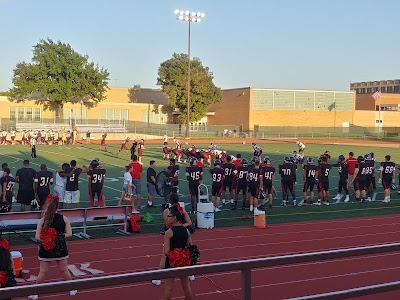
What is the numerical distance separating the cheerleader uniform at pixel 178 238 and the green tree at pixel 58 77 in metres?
62.8

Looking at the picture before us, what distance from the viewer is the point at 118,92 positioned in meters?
83.1

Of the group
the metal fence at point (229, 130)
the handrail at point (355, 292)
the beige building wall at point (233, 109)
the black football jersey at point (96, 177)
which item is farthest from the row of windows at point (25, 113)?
the handrail at point (355, 292)

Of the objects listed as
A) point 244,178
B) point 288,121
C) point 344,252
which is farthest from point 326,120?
point 344,252

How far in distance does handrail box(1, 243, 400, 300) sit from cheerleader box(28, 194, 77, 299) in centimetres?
442

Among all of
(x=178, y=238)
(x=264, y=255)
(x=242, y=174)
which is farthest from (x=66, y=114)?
(x=178, y=238)

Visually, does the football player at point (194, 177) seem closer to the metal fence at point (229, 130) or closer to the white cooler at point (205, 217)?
the white cooler at point (205, 217)

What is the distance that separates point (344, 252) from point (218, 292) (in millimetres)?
5224

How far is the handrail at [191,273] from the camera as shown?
2.60 m

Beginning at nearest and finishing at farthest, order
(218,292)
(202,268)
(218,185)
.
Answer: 1. (202,268)
2. (218,292)
3. (218,185)

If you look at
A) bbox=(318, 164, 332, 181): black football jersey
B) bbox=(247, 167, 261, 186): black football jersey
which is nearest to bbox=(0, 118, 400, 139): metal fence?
bbox=(318, 164, 332, 181): black football jersey

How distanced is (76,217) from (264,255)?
4.41 meters

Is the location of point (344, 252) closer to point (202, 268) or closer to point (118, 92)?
point (202, 268)

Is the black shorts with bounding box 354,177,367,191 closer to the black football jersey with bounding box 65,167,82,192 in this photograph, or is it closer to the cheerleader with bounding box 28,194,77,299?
the black football jersey with bounding box 65,167,82,192

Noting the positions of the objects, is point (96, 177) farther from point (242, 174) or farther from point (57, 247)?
point (57, 247)
